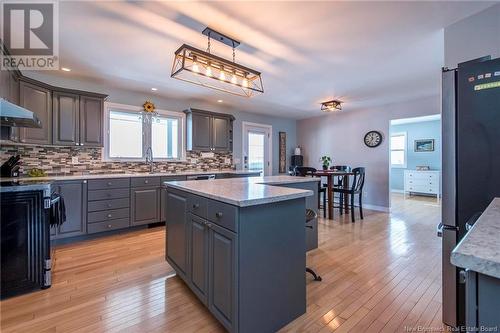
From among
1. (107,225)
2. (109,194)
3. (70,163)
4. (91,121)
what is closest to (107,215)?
(107,225)

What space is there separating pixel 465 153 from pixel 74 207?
4199mm

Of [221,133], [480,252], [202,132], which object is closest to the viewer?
[480,252]

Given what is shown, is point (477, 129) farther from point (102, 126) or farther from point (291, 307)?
point (102, 126)

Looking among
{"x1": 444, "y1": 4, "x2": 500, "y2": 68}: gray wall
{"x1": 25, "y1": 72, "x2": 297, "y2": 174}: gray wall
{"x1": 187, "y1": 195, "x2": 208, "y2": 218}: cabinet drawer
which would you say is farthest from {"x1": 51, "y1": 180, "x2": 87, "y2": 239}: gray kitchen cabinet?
{"x1": 444, "y1": 4, "x2": 500, "y2": 68}: gray wall

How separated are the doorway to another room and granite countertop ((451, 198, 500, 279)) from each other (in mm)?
6512

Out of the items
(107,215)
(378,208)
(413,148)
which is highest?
(413,148)

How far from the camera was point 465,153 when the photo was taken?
4.68ft

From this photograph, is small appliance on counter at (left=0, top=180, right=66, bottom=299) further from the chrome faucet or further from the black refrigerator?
the black refrigerator

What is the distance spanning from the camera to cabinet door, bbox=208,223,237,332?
1388mm

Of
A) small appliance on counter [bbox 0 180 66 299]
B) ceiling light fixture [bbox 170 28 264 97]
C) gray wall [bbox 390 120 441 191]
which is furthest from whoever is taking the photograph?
gray wall [bbox 390 120 441 191]

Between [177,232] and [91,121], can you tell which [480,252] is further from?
[91,121]

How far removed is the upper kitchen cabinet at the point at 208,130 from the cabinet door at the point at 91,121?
1.53 meters

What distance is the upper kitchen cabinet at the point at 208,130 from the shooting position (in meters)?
4.70

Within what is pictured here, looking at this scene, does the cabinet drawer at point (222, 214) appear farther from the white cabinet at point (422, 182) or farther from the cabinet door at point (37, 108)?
the white cabinet at point (422, 182)
